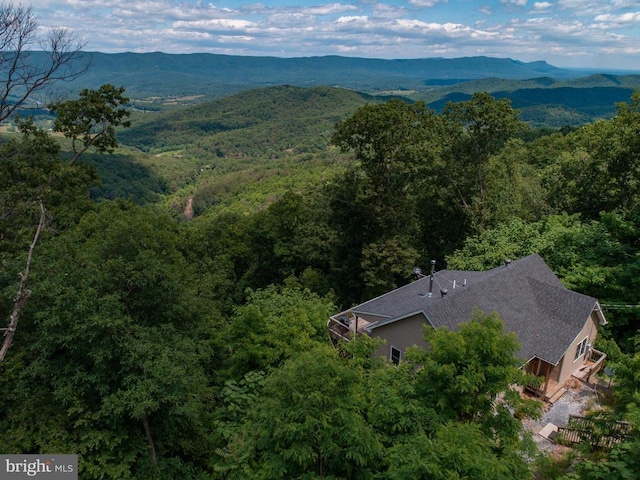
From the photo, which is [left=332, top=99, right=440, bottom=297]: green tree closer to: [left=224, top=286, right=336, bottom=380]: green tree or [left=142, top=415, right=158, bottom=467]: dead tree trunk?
[left=224, top=286, right=336, bottom=380]: green tree

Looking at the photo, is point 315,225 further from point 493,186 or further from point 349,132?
point 493,186

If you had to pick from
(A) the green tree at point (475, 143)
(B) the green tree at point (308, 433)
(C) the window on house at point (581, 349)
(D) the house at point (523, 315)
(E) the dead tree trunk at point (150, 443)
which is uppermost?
(A) the green tree at point (475, 143)

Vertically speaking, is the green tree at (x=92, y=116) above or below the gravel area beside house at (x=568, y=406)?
above

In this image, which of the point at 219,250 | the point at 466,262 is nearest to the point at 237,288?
the point at 219,250

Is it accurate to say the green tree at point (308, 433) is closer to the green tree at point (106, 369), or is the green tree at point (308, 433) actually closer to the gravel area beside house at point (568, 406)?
the green tree at point (106, 369)

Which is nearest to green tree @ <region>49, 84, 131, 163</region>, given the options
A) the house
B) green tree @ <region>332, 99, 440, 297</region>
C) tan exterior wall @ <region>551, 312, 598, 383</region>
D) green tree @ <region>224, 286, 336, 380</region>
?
green tree @ <region>332, 99, 440, 297</region>

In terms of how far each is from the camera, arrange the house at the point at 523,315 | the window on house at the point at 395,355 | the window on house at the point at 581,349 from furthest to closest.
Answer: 1. the window on house at the point at 395,355
2. the window on house at the point at 581,349
3. the house at the point at 523,315

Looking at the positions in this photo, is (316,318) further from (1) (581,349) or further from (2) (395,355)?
(1) (581,349)

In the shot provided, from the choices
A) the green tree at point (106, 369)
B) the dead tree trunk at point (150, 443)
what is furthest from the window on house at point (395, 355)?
the dead tree trunk at point (150, 443)

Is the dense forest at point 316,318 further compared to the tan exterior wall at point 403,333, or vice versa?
the tan exterior wall at point 403,333
